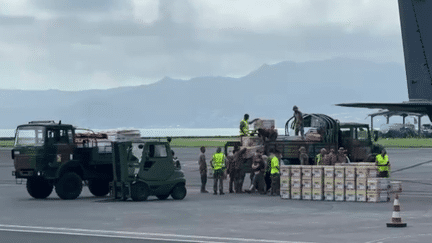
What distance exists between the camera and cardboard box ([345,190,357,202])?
78.7 feet

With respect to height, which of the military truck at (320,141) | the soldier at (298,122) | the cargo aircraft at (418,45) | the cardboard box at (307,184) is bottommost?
the cardboard box at (307,184)

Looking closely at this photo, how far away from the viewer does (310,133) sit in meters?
30.3

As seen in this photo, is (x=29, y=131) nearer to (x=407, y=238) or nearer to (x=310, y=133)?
(x=310, y=133)

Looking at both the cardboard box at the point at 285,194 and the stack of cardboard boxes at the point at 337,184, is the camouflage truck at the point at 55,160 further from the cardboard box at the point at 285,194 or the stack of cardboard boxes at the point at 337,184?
the stack of cardboard boxes at the point at 337,184

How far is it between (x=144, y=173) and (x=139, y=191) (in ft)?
2.07

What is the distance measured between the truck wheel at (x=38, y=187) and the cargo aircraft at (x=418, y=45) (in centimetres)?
1357

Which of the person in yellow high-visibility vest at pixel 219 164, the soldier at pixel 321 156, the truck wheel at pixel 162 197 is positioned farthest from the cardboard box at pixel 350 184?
the truck wheel at pixel 162 197

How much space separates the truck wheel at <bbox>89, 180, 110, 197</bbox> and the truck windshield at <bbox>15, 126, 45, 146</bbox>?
2.85 meters

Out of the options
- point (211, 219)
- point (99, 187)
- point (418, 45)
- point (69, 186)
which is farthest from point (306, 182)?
point (69, 186)

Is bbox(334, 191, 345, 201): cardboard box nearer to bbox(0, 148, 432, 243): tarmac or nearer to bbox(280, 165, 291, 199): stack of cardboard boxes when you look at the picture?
bbox(0, 148, 432, 243): tarmac

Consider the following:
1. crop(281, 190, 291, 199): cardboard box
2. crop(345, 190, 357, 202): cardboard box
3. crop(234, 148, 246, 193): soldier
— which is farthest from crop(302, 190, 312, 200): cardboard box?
crop(234, 148, 246, 193): soldier

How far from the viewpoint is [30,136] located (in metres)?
25.4

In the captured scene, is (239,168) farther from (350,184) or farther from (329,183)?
(350,184)

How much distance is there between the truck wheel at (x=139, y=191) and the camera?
24422 millimetres
